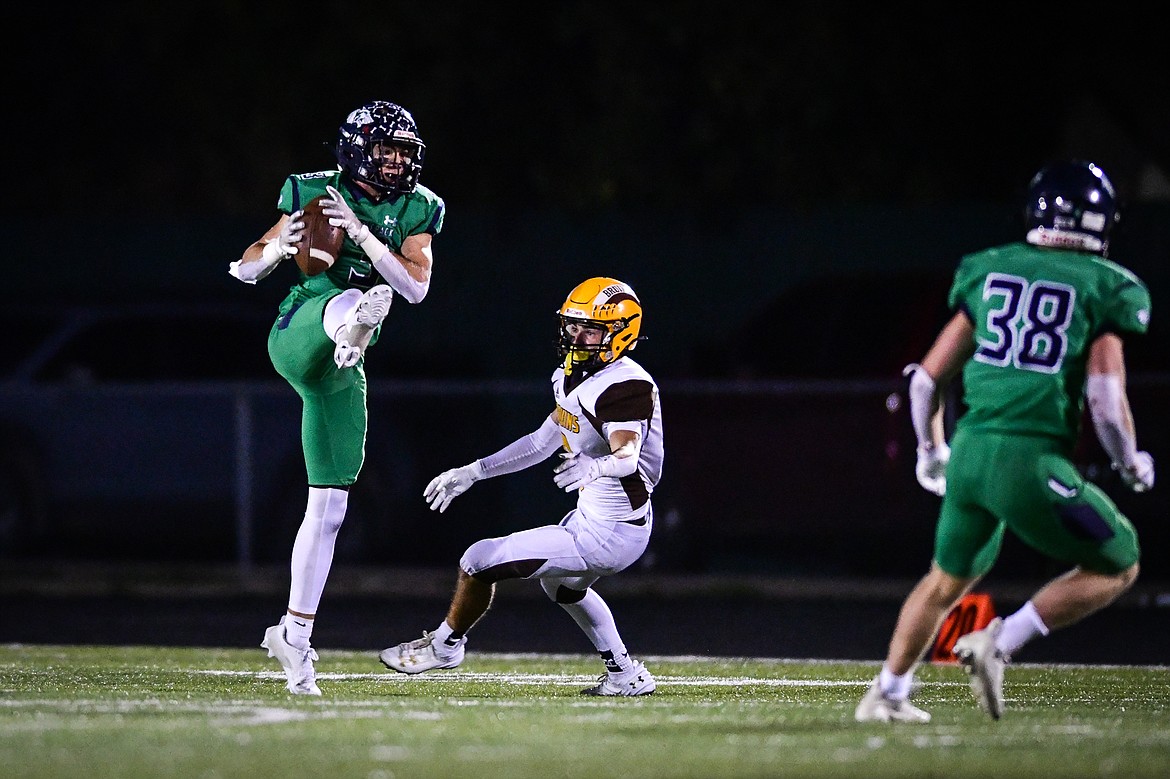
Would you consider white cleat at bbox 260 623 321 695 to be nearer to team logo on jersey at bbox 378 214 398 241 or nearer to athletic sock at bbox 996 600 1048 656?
team logo on jersey at bbox 378 214 398 241

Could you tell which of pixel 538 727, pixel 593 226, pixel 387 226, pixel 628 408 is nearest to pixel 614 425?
pixel 628 408

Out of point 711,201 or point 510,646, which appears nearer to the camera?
point 510,646

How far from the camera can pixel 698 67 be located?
16.8 m

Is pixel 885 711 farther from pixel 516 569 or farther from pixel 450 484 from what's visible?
pixel 450 484

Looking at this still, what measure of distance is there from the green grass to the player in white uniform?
24 centimetres

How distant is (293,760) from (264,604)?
8.07 metres

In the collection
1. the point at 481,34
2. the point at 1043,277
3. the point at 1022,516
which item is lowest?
the point at 1022,516

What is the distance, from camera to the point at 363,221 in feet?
24.5

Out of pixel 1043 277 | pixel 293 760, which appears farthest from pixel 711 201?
pixel 293 760

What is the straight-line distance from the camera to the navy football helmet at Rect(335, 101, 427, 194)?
7.38 metres

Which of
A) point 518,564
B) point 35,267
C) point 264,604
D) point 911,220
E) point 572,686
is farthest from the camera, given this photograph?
point 35,267

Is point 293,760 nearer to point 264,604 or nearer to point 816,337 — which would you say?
point 264,604

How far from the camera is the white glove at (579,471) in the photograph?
283 inches

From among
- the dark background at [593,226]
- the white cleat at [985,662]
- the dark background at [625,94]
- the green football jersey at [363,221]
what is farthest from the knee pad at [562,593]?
the dark background at [625,94]
